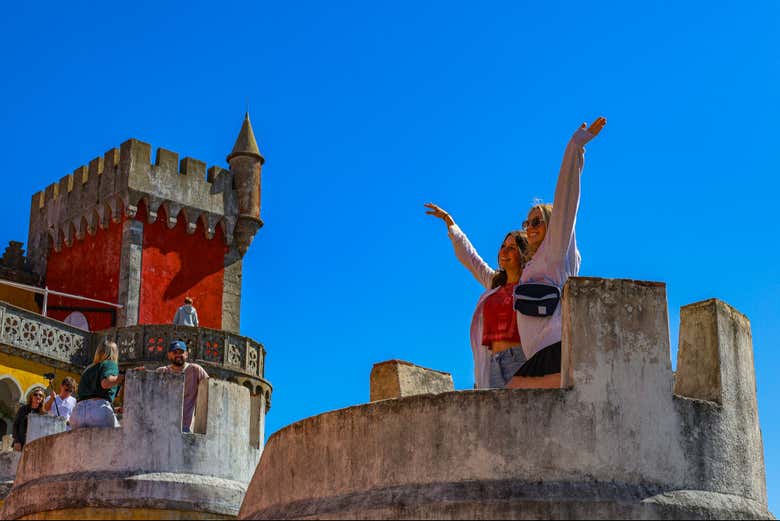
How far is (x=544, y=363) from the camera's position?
7.11 meters

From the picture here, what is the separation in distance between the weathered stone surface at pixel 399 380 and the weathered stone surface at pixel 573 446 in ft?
5.68

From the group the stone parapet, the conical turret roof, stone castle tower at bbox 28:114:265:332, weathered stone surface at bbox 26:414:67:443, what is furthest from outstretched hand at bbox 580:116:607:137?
the conical turret roof

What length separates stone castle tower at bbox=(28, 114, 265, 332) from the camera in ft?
126

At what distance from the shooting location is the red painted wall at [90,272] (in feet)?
125

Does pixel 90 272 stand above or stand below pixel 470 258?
above

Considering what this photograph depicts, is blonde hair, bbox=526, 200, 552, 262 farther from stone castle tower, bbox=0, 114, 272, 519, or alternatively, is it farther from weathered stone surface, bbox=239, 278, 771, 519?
stone castle tower, bbox=0, 114, 272, 519

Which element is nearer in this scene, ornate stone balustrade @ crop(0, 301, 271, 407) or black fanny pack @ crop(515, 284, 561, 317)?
black fanny pack @ crop(515, 284, 561, 317)

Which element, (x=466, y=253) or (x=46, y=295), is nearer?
(x=466, y=253)

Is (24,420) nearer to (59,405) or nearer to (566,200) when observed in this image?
(59,405)

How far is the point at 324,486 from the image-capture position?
675 cm

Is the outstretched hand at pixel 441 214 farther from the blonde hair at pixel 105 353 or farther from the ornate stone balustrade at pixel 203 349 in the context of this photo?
the ornate stone balustrade at pixel 203 349

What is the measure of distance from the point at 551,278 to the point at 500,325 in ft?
1.69

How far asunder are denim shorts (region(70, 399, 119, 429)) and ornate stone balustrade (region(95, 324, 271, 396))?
2396 centimetres

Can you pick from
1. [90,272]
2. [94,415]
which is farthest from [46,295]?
[94,415]
